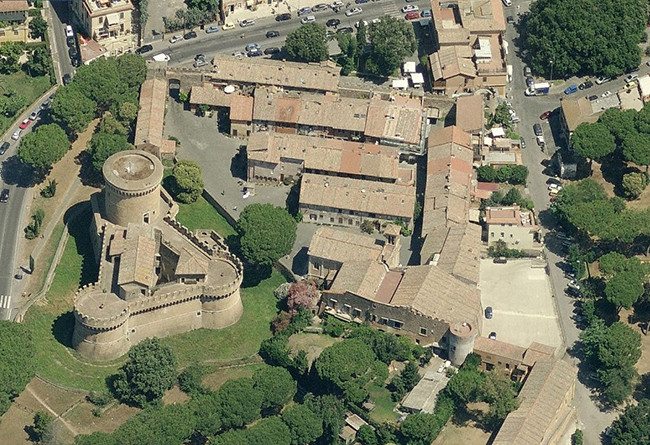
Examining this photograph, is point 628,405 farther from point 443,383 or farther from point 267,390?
point 267,390

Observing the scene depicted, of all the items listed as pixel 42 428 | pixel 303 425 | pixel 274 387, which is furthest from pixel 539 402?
pixel 42 428

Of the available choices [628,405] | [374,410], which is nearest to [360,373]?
[374,410]

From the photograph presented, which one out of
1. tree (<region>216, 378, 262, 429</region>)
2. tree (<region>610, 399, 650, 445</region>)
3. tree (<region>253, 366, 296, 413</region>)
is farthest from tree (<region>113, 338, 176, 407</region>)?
tree (<region>610, 399, 650, 445</region>)

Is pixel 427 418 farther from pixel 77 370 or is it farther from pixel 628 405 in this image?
pixel 77 370

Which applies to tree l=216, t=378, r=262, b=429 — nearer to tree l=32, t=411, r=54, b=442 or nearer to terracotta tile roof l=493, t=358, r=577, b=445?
tree l=32, t=411, r=54, b=442

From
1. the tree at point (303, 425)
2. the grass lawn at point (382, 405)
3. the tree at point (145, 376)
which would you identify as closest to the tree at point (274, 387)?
the tree at point (303, 425)

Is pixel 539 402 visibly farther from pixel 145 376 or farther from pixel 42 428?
pixel 42 428
